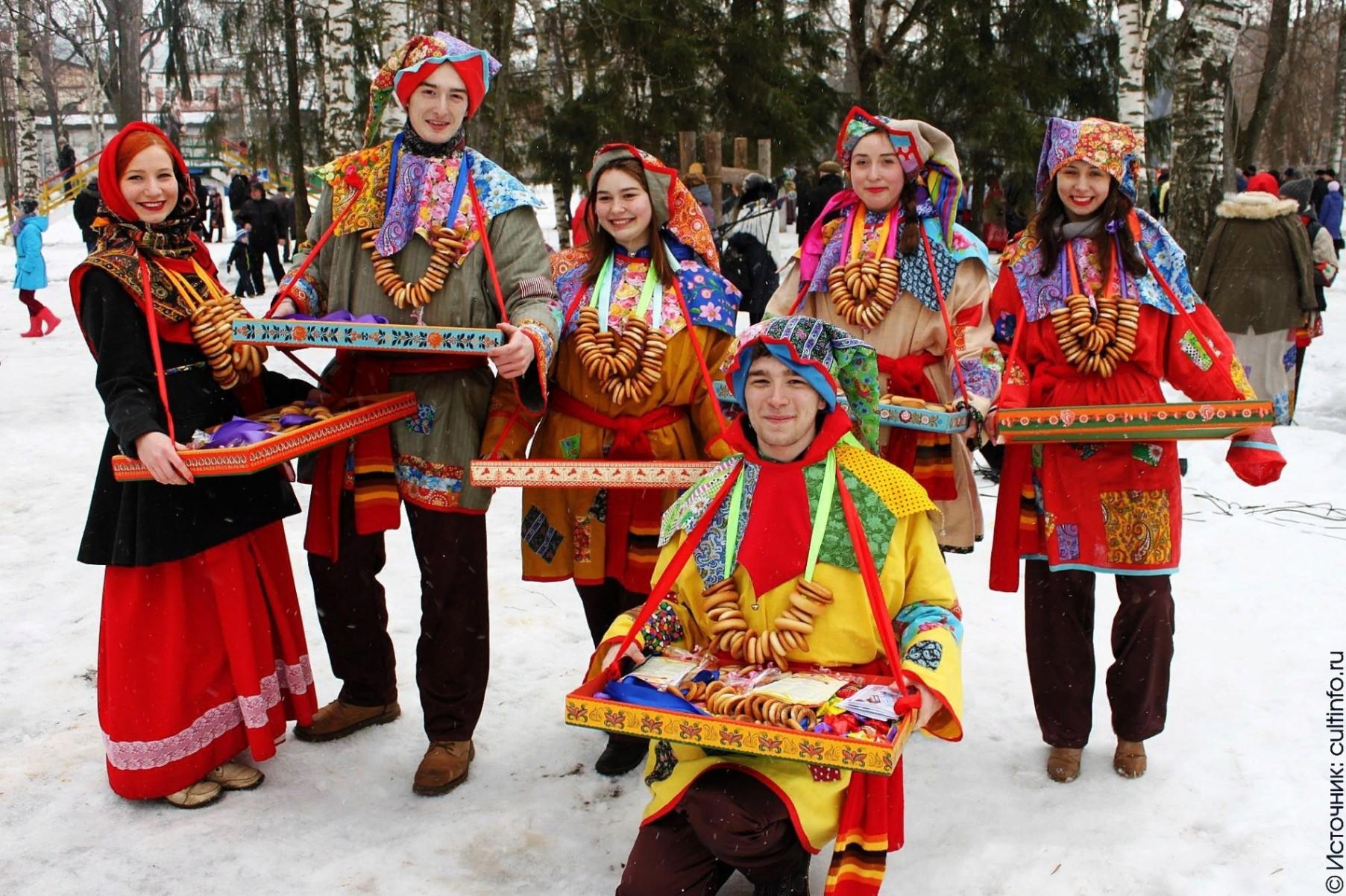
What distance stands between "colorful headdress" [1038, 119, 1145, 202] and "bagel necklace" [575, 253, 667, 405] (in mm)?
1336

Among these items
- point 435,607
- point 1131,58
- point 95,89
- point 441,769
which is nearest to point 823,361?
point 435,607

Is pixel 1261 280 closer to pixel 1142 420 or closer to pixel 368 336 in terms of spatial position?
pixel 1142 420

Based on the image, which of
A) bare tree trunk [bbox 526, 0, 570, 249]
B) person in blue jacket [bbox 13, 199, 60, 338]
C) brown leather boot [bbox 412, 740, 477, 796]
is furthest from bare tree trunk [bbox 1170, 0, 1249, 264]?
person in blue jacket [bbox 13, 199, 60, 338]

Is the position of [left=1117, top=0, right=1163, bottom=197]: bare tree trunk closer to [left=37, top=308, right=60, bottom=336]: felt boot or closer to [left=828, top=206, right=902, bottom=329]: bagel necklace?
[left=828, top=206, right=902, bottom=329]: bagel necklace

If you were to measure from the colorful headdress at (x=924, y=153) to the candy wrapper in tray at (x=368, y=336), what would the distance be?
1.42m

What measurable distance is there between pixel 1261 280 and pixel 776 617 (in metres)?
7.08

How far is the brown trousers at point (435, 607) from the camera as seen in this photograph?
3475 mm

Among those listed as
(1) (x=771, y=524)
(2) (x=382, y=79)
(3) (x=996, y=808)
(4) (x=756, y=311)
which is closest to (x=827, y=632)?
(1) (x=771, y=524)

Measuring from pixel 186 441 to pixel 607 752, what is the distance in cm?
167

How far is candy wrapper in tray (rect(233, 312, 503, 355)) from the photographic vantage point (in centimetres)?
298

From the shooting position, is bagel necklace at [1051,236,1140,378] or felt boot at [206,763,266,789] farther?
felt boot at [206,763,266,789]

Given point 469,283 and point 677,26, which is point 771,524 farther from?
point 677,26

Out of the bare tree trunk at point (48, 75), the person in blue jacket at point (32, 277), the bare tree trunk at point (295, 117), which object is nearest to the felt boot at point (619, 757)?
the person in blue jacket at point (32, 277)

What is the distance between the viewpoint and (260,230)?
16781 millimetres
